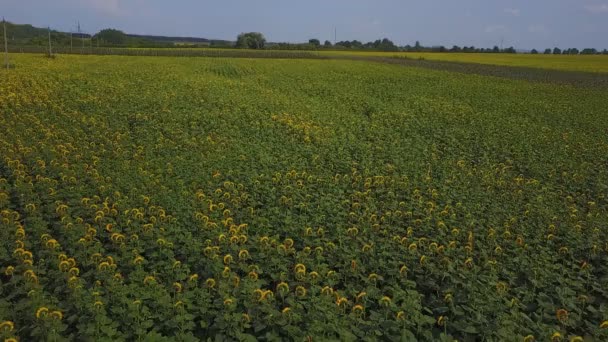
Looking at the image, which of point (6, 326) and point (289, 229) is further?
point (289, 229)

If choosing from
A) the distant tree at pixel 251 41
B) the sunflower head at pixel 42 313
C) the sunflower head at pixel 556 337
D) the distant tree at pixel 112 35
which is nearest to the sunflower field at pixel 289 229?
the sunflower head at pixel 42 313

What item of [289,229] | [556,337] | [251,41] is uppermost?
[251,41]

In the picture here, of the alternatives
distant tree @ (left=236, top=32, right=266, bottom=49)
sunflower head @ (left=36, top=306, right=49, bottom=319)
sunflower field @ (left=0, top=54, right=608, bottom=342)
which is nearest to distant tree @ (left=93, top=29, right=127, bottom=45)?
distant tree @ (left=236, top=32, right=266, bottom=49)

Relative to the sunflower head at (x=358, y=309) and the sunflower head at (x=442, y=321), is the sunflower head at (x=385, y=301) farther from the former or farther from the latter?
the sunflower head at (x=442, y=321)

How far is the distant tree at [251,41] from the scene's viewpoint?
80625 millimetres

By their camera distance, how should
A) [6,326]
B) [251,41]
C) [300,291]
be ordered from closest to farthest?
1. [6,326]
2. [300,291]
3. [251,41]

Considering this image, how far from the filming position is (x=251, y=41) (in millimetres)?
81500

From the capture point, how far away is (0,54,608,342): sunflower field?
3922mm

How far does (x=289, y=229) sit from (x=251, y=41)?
7991 centimetres

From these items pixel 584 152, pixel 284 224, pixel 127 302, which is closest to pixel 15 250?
pixel 127 302

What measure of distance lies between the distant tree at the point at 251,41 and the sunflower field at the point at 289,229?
7062cm

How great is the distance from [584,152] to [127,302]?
35.6 ft

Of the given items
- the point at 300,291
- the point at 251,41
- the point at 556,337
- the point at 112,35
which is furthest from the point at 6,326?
the point at 112,35

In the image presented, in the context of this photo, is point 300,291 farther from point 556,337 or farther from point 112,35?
point 112,35
